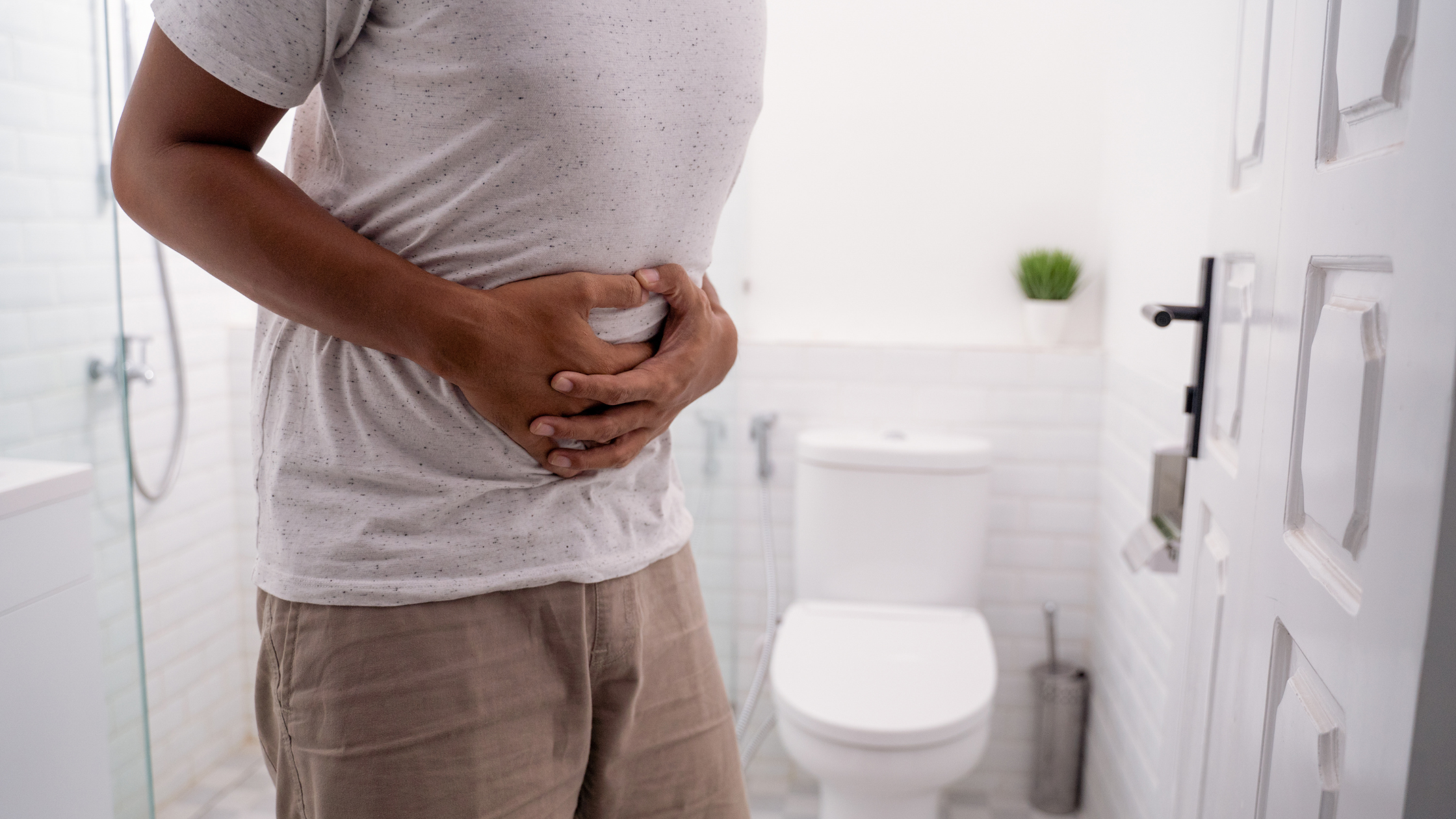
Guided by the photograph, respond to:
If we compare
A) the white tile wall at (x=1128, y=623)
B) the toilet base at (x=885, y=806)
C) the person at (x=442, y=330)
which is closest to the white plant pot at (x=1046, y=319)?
the white tile wall at (x=1128, y=623)

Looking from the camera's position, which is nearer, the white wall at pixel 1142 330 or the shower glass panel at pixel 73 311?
the shower glass panel at pixel 73 311

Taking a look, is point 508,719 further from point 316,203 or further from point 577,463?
point 316,203

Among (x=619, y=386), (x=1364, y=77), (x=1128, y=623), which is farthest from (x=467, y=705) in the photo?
(x=1128, y=623)

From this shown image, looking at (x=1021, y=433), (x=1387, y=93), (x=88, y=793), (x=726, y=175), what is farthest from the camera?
(x=1021, y=433)

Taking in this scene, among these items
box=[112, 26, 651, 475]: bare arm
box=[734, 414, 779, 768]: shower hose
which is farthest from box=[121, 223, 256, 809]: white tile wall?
box=[112, 26, 651, 475]: bare arm

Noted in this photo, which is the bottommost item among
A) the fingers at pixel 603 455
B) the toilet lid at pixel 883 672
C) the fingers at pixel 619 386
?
the toilet lid at pixel 883 672

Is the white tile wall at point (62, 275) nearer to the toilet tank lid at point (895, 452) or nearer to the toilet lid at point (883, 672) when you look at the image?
the toilet lid at point (883, 672)

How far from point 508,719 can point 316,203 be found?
0.31 m

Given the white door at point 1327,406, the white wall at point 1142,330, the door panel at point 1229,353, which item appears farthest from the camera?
the white wall at point 1142,330

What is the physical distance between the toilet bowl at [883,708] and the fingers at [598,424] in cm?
93

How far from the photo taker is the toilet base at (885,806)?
1490mm

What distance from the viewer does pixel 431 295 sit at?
53cm

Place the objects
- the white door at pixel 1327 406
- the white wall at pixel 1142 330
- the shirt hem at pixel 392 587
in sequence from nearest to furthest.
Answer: the white door at pixel 1327 406 < the shirt hem at pixel 392 587 < the white wall at pixel 1142 330

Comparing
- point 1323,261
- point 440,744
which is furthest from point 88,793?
point 1323,261
